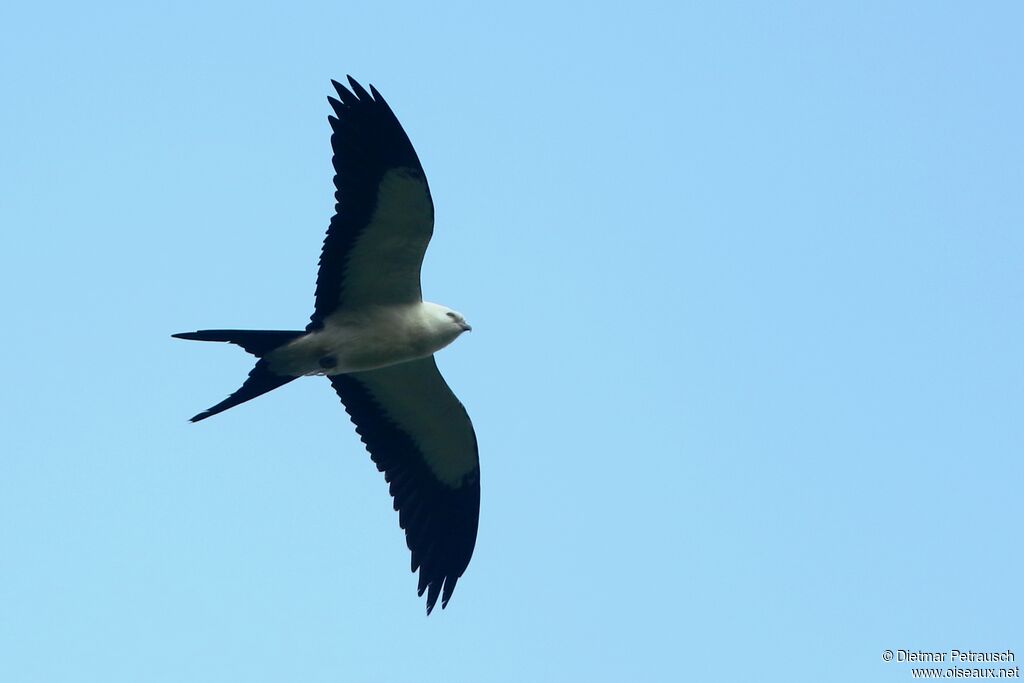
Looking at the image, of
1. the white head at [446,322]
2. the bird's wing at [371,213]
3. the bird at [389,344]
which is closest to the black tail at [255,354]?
the bird at [389,344]

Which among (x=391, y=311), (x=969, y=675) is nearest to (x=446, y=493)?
(x=391, y=311)

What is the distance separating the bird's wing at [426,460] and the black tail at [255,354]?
1190mm

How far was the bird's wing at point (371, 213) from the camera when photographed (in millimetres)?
12055

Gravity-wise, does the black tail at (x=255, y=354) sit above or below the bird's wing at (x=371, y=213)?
below

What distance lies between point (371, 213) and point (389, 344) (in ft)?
4.20

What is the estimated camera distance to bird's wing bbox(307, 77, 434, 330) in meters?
12.1

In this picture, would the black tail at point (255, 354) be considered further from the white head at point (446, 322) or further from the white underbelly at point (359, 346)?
the white head at point (446, 322)

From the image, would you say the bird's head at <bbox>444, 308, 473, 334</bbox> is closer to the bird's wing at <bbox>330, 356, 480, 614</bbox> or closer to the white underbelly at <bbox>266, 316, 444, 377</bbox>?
the white underbelly at <bbox>266, 316, 444, 377</bbox>

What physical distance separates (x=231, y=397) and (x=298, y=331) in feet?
2.77

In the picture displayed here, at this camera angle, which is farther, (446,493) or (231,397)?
(446,493)

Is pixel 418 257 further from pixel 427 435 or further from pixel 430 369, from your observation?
pixel 427 435

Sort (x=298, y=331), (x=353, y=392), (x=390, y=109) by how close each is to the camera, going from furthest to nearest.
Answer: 1. (x=353, y=392)
2. (x=298, y=331)
3. (x=390, y=109)

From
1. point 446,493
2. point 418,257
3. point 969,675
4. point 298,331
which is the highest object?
point 418,257

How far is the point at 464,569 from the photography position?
47.0 feet
